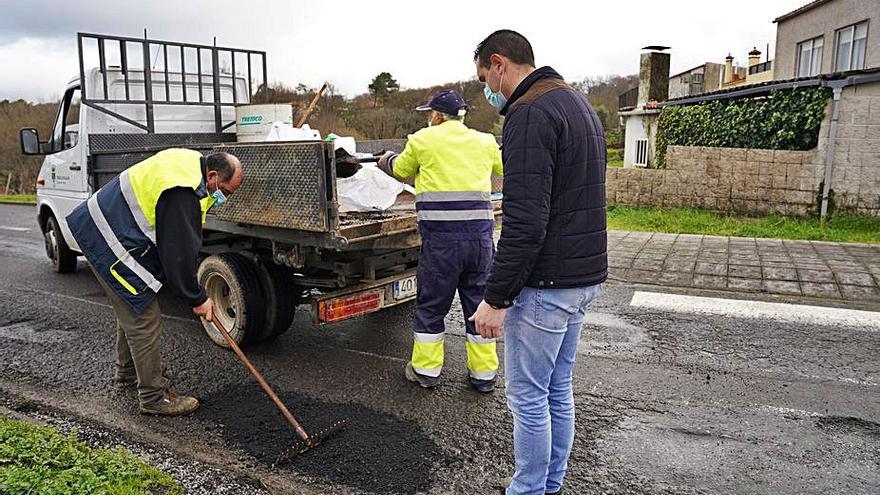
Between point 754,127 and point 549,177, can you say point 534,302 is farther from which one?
point 754,127

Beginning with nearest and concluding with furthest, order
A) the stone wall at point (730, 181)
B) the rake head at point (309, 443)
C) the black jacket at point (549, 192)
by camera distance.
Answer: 1. the black jacket at point (549, 192)
2. the rake head at point (309, 443)
3. the stone wall at point (730, 181)

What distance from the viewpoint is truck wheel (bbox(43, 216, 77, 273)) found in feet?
27.5

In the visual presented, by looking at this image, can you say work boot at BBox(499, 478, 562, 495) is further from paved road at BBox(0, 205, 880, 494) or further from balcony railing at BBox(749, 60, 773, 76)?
balcony railing at BBox(749, 60, 773, 76)

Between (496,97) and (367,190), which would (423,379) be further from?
(496,97)

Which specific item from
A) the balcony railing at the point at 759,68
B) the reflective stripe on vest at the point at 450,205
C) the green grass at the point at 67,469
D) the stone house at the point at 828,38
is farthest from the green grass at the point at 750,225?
the balcony railing at the point at 759,68

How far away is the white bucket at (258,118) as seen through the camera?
7547 millimetres

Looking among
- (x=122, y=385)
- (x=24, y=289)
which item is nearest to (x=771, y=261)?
(x=122, y=385)

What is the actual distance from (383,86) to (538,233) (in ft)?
71.0

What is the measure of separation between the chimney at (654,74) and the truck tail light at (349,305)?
14.3 m

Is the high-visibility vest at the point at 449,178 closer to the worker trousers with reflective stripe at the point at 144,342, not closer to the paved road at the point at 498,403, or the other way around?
the paved road at the point at 498,403

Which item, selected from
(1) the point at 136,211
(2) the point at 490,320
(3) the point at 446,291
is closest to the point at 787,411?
(3) the point at 446,291

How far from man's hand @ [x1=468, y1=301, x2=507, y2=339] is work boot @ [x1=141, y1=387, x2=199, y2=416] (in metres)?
2.39

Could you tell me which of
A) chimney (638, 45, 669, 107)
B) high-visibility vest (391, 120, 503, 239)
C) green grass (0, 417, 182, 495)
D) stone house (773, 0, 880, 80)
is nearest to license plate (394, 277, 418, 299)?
high-visibility vest (391, 120, 503, 239)

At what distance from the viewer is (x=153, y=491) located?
3172 millimetres
